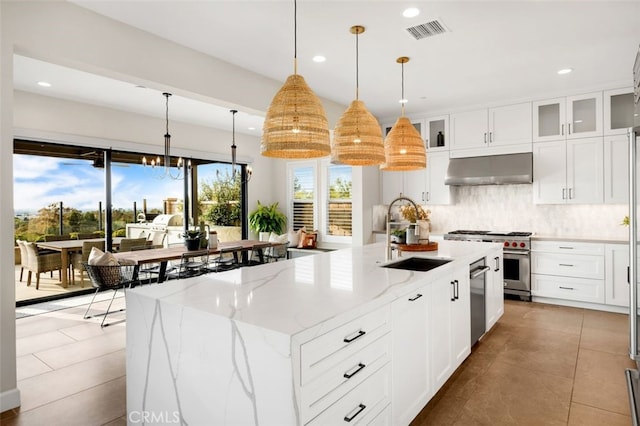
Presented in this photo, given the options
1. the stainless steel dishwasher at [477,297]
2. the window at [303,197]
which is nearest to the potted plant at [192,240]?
the window at [303,197]

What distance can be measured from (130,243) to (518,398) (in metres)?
5.39

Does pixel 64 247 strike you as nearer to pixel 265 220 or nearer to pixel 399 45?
pixel 265 220

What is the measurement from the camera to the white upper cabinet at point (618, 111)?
4.59 metres

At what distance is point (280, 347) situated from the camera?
4.36 ft

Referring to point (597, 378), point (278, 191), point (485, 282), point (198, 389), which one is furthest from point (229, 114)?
point (597, 378)

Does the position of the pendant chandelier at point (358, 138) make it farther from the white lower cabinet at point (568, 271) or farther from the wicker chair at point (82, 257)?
the wicker chair at point (82, 257)

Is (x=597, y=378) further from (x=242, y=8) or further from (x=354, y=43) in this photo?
(x=242, y=8)

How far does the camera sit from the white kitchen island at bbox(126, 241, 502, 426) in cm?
138

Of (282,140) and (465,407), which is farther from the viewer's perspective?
(465,407)

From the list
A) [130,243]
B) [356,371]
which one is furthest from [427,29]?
[130,243]

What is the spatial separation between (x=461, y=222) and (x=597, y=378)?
11.3 feet

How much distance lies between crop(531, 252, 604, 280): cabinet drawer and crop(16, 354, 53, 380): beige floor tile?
5529 millimetres

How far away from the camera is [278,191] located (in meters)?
8.48

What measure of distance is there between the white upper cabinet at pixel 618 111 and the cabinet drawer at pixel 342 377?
15.1 ft
